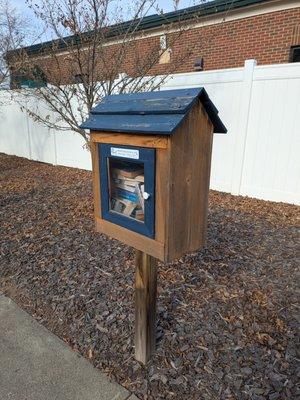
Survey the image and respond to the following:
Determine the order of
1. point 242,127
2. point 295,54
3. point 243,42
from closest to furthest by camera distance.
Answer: point 242,127 < point 295,54 < point 243,42

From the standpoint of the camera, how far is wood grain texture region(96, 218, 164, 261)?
1680 mm

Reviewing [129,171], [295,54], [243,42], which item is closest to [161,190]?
[129,171]

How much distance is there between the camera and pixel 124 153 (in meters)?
1.71

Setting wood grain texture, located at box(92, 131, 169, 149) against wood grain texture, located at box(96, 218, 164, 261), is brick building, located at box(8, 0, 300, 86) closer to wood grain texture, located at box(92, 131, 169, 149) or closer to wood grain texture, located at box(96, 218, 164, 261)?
wood grain texture, located at box(92, 131, 169, 149)

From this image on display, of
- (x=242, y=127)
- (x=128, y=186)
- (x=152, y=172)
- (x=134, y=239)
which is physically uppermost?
(x=152, y=172)

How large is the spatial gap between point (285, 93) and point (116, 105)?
384cm

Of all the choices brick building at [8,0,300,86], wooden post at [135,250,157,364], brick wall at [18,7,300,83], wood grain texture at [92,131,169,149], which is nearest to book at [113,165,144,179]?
wood grain texture at [92,131,169,149]

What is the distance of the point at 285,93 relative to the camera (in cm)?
479

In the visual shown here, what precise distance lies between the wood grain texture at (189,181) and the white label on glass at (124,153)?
219mm

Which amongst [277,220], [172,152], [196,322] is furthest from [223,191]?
[172,152]

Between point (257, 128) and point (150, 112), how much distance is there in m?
4.07

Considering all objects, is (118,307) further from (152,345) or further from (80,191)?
(80,191)

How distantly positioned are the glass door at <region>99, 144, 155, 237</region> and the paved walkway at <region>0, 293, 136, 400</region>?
105cm

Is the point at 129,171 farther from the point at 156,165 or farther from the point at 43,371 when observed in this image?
the point at 43,371
